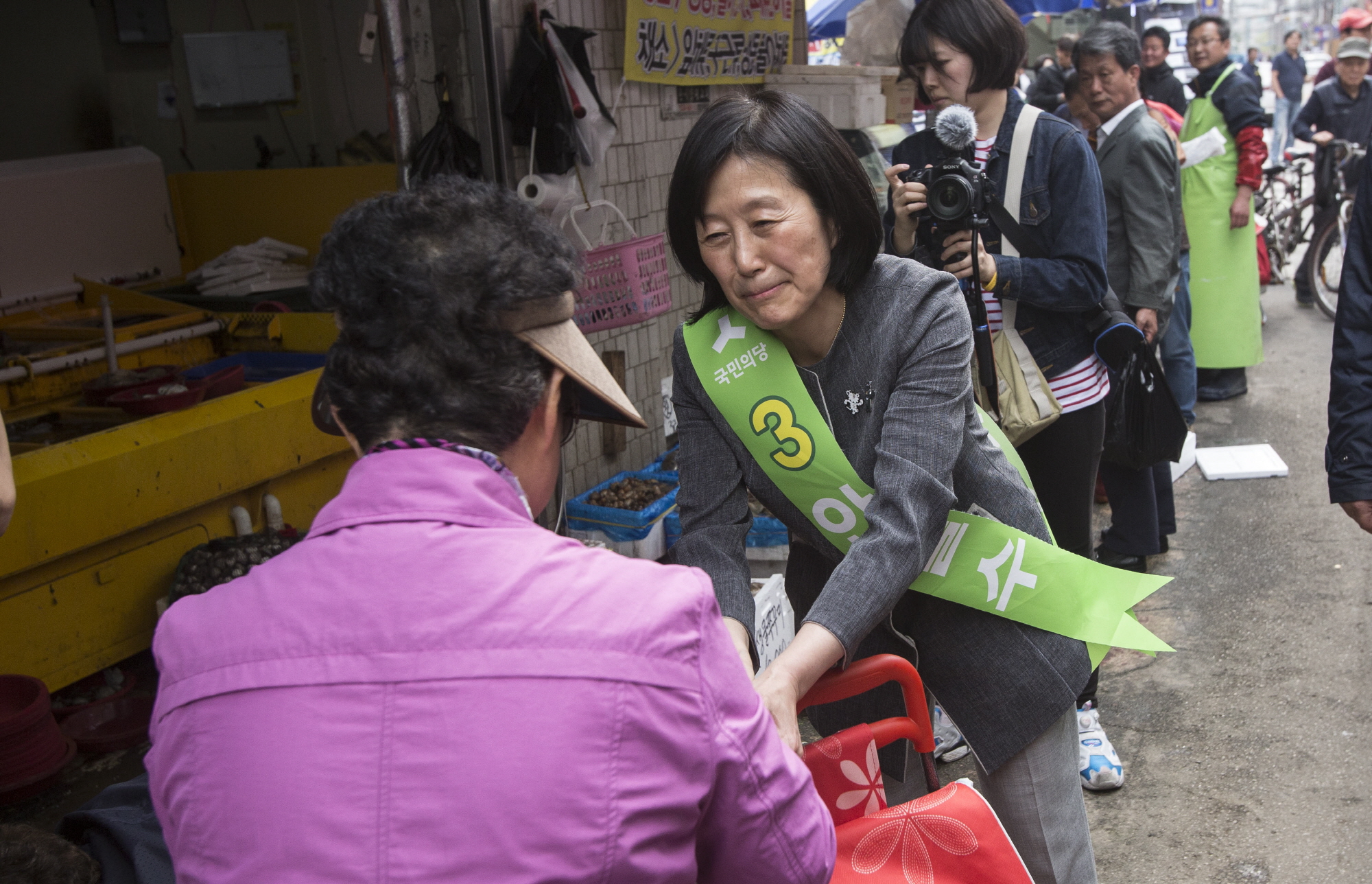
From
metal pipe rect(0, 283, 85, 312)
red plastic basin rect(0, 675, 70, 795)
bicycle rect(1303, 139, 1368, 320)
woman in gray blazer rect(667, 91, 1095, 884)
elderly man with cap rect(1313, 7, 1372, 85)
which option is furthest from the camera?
elderly man with cap rect(1313, 7, 1372, 85)

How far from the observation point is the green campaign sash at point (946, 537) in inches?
74.5

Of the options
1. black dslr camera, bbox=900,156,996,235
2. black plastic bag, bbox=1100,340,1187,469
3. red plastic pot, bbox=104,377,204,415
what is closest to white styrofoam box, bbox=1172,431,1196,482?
black plastic bag, bbox=1100,340,1187,469

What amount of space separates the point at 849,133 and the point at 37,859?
248 inches

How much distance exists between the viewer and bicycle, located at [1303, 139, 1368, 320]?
327 inches

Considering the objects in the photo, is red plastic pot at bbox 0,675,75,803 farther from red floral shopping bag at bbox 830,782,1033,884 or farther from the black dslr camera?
the black dslr camera

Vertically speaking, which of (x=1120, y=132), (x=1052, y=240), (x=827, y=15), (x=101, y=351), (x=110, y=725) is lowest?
(x=110, y=725)

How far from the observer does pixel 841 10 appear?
46.0 feet

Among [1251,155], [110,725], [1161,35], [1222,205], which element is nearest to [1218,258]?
[1222,205]

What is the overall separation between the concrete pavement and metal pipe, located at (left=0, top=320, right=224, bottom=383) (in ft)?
13.6

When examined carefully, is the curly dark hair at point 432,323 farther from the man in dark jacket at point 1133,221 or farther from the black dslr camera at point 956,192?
the man in dark jacket at point 1133,221

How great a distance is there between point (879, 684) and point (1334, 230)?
852cm

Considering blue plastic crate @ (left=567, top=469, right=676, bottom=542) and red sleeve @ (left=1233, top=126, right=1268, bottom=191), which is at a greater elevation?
red sleeve @ (left=1233, top=126, right=1268, bottom=191)

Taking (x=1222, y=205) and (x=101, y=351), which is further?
(x=1222, y=205)

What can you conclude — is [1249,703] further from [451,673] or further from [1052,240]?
[451,673]
